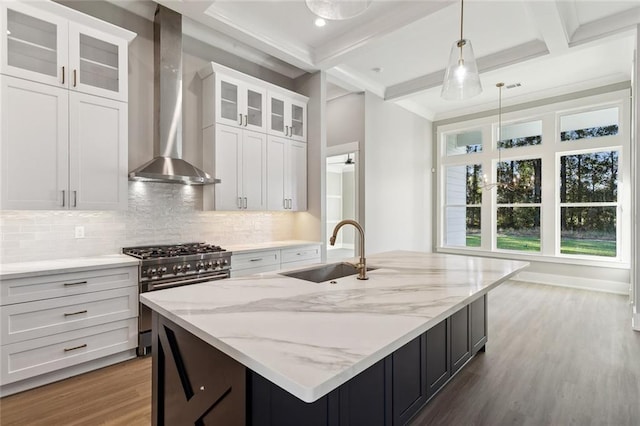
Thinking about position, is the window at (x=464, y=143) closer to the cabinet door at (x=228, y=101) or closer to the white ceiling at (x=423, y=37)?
the white ceiling at (x=423, y=37)

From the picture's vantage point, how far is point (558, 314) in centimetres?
404


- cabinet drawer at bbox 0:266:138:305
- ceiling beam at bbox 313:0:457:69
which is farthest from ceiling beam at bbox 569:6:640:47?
cabinet drawer at bbox 0:266:138:305

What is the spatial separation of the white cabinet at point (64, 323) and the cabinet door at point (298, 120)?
2.63m

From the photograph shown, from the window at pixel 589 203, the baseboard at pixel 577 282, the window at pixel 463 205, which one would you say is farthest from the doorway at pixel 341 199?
the window at pixel 589 203

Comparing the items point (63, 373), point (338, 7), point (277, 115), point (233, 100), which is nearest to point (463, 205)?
point (277, 115)

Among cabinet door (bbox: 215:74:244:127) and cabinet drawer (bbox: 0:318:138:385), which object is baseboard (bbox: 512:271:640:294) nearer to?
cabinet door (bbox: 215:74:244:127)

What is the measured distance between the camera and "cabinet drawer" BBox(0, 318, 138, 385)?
2256mm

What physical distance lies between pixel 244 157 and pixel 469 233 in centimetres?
509

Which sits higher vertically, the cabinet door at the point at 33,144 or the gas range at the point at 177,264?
the cabinet door at the point at 33,144

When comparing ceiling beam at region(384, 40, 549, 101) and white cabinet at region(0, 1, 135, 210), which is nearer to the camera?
white cabinet at region(0, 1, 135, 210)

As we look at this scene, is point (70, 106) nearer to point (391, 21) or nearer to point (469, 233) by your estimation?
point (391, 21)

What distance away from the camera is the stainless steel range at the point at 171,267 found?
2.82 metres

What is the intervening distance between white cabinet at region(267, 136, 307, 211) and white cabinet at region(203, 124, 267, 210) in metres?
0.11

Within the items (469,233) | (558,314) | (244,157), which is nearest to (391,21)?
(244,157)
